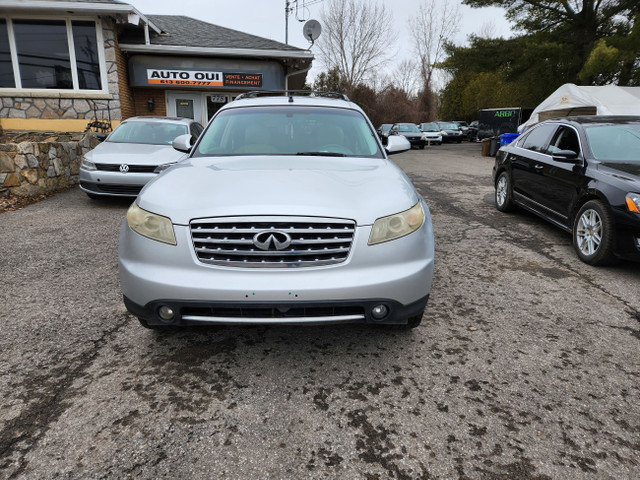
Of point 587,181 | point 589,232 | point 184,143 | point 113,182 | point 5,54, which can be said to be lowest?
point 113,182

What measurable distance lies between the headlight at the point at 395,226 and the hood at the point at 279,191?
0.12 feet

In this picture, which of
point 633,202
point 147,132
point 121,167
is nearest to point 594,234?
point 633,202

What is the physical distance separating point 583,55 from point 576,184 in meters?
22.8

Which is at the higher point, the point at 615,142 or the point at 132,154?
the point at 615,142

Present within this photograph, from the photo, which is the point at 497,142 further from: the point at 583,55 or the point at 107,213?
the point at 107,213

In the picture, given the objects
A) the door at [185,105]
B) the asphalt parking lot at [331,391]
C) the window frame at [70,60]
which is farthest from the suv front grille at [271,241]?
the door at [185,105]

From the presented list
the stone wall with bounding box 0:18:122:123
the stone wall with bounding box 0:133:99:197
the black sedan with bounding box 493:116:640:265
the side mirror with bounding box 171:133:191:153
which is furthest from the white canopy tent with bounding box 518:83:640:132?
the stone wall with bounding box 0:133:99:197

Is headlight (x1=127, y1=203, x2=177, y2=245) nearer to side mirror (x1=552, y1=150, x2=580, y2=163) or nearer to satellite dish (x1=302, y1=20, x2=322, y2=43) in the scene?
side mirror (x1=552, y1=150, x2=580, y2=163)

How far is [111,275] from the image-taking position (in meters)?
4.06

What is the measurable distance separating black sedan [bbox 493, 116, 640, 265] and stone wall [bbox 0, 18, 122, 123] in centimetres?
1227

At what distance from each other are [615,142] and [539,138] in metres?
1.26

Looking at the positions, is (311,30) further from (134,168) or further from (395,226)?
(395,226)

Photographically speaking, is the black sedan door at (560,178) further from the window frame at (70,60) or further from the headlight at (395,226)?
the window frame at (70,60)

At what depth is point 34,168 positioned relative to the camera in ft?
25.5
